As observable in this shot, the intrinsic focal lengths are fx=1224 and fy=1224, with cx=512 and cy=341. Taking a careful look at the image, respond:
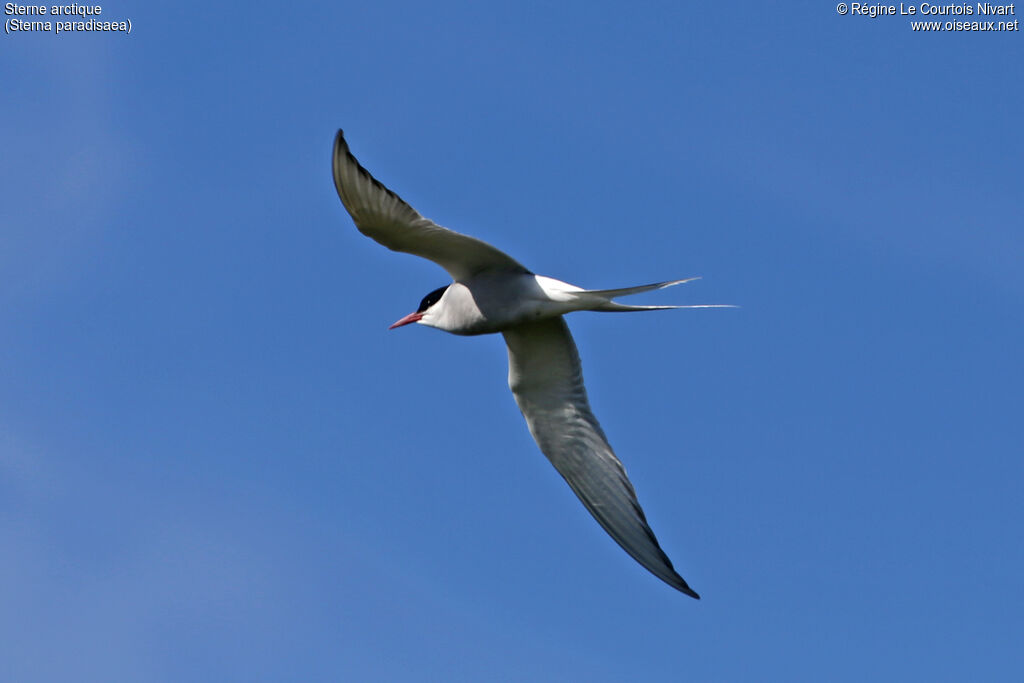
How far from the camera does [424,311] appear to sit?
11.9m

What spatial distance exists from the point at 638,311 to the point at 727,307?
3.98ft

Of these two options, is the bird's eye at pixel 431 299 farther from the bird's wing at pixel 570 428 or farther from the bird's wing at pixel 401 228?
the bird's wing at pixel 570 428

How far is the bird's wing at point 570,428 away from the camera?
12000mm

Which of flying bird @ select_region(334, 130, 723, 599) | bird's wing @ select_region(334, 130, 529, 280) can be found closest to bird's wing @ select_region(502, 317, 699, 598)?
flying bird @ select_region(334, 130, 723, 599)

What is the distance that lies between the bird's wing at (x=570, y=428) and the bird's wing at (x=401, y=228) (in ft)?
3.39

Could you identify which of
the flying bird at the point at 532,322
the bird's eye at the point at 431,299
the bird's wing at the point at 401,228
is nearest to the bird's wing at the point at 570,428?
the flying bird at the point at 532,322

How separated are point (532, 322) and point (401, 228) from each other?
1.87 m

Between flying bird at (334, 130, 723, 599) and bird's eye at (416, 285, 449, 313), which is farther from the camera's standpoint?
bird's eye at (416, 285, 449, 313)

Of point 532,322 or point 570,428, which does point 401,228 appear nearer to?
point 532,322

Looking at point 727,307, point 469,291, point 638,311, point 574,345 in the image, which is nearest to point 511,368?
point 574,345

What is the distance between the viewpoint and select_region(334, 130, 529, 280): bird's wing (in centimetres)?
981

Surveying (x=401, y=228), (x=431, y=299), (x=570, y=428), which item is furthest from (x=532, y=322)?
(x=401, y=228)

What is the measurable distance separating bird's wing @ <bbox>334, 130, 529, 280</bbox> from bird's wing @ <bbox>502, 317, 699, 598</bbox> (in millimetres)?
1033

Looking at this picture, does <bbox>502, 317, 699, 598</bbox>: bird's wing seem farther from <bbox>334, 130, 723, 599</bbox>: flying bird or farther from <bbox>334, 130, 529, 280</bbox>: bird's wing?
<bbox>334, 130, 529, 280</bbox>: bird's wing
